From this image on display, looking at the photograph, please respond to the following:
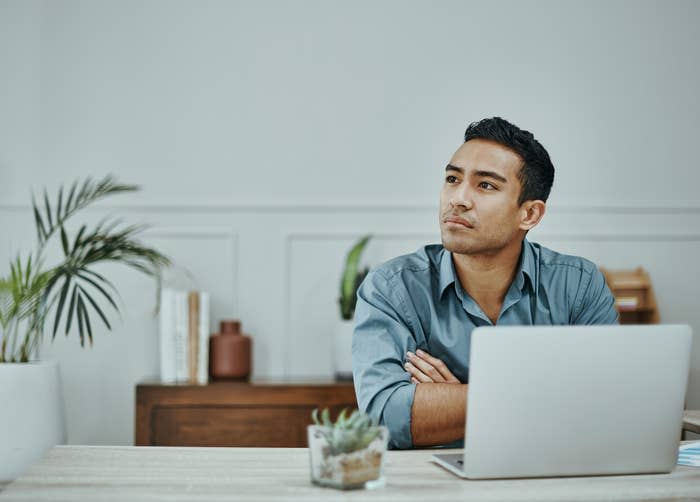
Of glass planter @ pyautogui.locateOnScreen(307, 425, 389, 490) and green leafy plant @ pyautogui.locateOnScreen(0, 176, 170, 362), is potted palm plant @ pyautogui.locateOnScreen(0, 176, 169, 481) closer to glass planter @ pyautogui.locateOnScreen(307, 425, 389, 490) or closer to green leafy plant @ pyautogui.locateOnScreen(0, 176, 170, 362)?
green leafy plant @ pyautogui.locateOnScreen(0, 176, 170, 362)

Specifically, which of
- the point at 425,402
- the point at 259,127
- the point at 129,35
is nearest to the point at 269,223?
the point at 259,127

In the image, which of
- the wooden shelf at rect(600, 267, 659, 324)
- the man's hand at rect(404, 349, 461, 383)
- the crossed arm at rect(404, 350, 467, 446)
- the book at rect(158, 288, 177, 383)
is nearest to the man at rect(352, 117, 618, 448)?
the man's hand at rect(404, 349, 461, 383)

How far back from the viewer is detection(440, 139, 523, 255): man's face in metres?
1.92

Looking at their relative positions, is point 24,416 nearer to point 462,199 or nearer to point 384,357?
point 384,357

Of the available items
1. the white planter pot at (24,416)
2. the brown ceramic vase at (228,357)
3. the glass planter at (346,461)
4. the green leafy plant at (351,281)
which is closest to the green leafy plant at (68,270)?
the white planter pot at (24,416)

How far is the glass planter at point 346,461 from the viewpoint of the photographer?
1.12m

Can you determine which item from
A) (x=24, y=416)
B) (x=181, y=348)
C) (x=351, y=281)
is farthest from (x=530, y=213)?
(x=24, y=416)

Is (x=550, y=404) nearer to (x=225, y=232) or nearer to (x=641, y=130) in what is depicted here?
(x=225, y=232)

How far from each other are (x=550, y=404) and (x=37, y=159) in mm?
2669

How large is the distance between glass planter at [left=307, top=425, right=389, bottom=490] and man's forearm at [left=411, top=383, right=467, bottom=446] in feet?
1.42

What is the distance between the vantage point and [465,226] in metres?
1.93

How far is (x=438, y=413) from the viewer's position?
156 cm

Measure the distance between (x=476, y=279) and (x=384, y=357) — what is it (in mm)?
425

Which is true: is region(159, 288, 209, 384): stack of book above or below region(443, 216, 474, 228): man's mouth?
below
